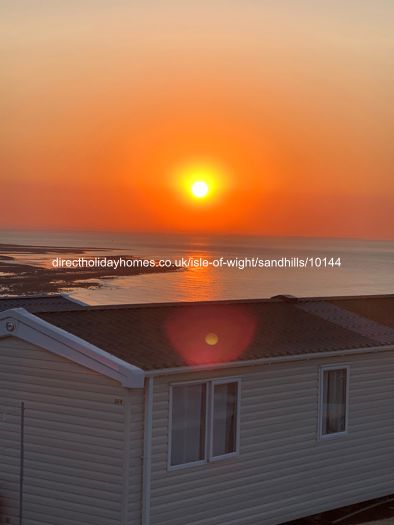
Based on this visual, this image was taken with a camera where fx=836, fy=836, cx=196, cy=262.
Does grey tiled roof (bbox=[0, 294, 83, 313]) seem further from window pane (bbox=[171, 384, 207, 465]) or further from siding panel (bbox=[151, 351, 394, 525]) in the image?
siding panel (bbox=[151, 351, 394, 525])

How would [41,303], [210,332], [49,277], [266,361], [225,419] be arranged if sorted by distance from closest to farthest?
[225,419], [266,361], [210,332], [41,303], [49,277]

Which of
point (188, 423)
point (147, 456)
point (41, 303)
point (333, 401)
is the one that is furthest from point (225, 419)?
point (41, 303)

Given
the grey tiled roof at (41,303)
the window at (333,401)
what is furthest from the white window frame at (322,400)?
the grey tiled roof at (41,303)

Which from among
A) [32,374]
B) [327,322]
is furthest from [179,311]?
[32,374]

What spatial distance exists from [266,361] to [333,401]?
6.90 ft

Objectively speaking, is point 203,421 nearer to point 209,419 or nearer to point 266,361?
point 209,419

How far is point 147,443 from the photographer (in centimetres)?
1179

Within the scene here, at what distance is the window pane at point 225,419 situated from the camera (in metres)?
12.9

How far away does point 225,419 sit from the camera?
42.6ft

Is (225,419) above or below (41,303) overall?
below

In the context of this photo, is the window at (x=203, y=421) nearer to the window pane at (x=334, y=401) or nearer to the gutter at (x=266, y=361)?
the gutter at (x=266, y=361)

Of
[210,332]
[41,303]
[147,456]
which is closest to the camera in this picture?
[147,456]

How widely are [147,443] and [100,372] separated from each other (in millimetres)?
1200

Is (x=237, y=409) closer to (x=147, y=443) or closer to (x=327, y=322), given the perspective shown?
(x=147, y=443)
